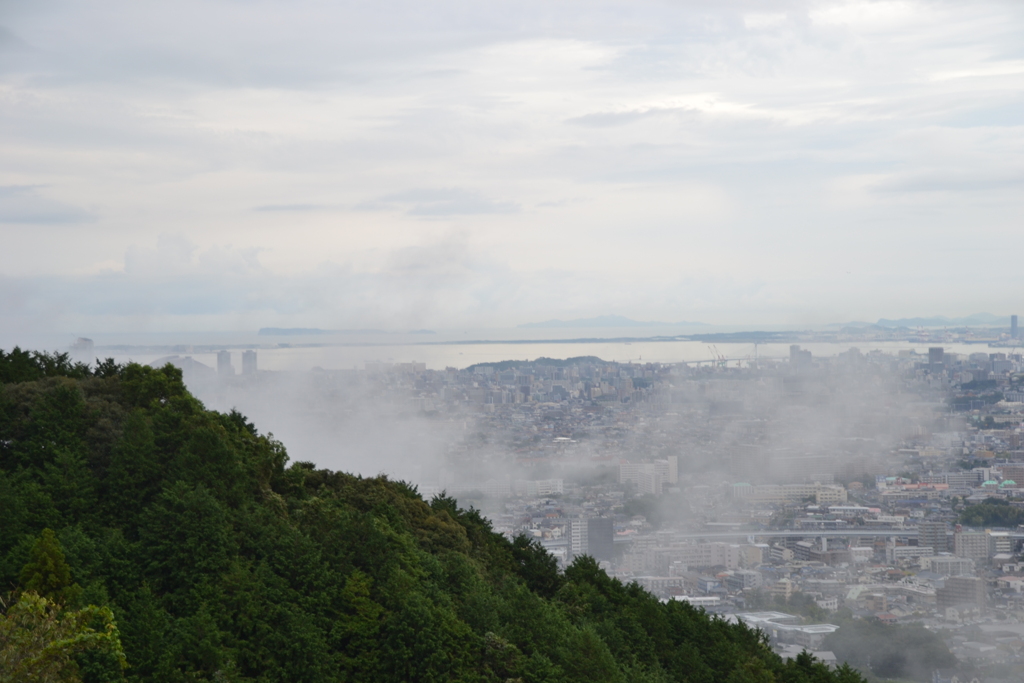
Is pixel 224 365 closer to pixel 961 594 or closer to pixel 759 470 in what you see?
pixel 759 470

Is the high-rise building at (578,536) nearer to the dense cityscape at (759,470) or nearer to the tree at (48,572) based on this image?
the dense cityscape at (759,470)

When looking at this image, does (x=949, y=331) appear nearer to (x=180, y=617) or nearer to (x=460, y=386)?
→ (x=460, y=386)

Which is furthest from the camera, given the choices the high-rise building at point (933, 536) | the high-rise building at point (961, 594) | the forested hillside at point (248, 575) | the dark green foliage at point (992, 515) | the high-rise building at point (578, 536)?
the dark green foliage at point (992, 515)

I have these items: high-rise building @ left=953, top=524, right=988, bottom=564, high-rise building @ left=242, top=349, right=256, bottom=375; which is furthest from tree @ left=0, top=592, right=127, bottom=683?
high-rise building @ left=242, top=349, right=256, bottom=375

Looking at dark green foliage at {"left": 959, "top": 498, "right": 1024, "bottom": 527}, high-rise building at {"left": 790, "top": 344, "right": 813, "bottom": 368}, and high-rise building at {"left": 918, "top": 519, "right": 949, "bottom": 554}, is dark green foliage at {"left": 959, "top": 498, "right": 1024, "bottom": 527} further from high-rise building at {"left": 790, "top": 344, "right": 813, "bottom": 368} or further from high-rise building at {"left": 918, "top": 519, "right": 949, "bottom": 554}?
high-rise building at {"left": 790, "top": 344, "right": 813, "bottom": 368}

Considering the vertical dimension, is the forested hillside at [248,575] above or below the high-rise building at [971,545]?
above

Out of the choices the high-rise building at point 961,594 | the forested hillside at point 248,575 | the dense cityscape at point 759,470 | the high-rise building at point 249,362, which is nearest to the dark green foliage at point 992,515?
the dense cityscape at point 759,470
